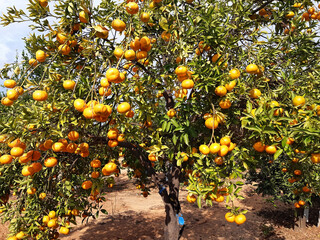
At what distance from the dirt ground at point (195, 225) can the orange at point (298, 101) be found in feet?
21.2

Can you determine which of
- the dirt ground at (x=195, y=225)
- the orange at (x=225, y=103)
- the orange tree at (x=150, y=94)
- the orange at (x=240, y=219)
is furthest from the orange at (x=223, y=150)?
the dirt ground at (x=195, y=225)

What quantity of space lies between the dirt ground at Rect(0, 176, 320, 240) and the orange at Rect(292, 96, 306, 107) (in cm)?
647

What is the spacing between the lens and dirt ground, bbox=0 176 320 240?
745cm

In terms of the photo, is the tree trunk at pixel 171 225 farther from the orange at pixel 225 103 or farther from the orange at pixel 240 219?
the orange at pixel 225 103

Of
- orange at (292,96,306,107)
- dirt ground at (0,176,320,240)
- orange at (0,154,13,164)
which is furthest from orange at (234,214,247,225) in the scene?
dirt ground at (0,176,320,240)

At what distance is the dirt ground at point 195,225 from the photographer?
7.45 meters

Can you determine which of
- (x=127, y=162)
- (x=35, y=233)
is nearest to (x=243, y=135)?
(x=127, y=162)

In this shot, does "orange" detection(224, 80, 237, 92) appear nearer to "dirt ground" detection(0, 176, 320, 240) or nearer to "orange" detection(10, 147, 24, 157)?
"orange" detection(10, 147, 24, 157)

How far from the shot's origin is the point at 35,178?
9.74ft

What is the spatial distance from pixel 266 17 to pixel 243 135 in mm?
2069

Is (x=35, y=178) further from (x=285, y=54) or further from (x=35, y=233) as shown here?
(x=285, y=54)

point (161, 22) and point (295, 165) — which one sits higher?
point (161, 22)

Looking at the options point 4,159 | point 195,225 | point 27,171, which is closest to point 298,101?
point 27,171

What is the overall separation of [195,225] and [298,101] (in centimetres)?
772
